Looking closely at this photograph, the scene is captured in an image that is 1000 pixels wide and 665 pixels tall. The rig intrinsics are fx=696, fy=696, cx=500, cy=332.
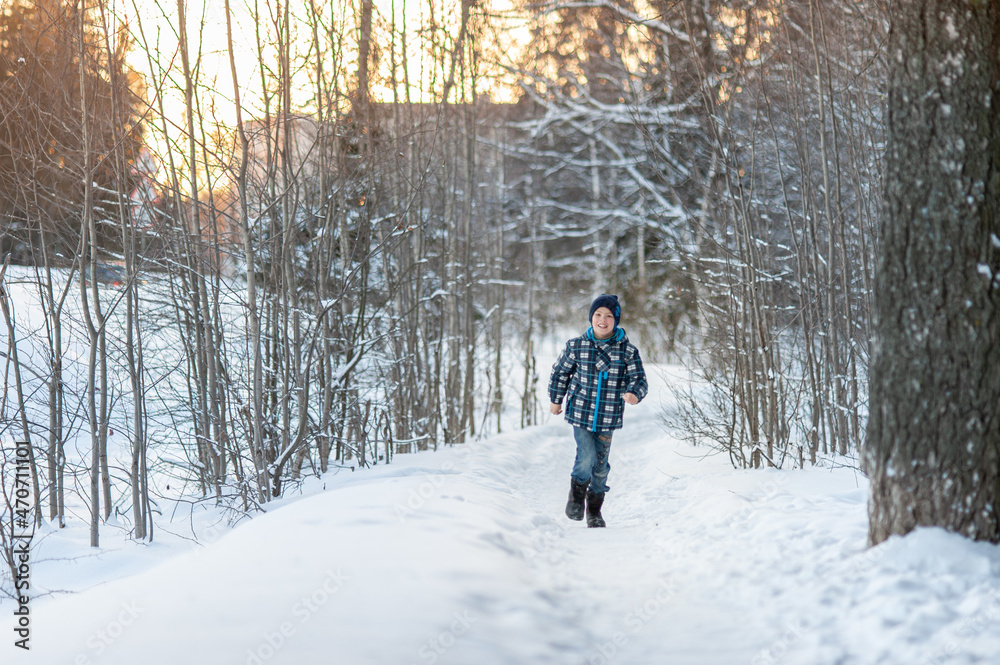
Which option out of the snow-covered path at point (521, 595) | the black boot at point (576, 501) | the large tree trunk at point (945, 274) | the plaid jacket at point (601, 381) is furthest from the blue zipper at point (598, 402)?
the large tree trunk at point (945, 274)

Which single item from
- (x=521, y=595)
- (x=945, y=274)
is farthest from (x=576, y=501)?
(x=945, y=274)

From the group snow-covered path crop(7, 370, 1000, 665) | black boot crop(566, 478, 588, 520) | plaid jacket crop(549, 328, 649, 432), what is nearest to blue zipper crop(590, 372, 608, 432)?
plaid jacket crop(549, 328, 649, 432)

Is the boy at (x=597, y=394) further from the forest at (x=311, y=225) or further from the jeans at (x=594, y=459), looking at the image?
the forest at (x=311, y=225)

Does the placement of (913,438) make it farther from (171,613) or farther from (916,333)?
(171,613)

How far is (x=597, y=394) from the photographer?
16.9 feet

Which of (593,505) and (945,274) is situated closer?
(945,274)

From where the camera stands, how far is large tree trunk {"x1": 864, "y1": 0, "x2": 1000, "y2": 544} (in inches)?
114

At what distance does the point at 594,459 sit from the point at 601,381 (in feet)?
1.91

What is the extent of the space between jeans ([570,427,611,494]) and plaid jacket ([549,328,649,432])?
0.23 ft

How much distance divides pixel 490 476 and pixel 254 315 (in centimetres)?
272

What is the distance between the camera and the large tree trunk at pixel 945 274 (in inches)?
114

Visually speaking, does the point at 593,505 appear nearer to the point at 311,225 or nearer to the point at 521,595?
the point at 521,595

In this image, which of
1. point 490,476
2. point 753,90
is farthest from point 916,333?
point 753,90

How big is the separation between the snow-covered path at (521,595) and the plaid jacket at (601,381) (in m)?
1.05
